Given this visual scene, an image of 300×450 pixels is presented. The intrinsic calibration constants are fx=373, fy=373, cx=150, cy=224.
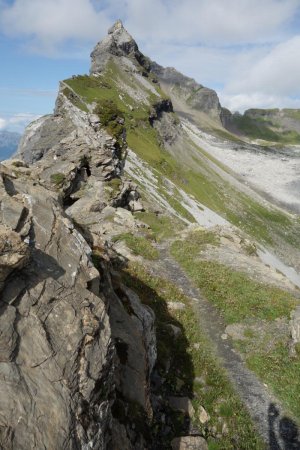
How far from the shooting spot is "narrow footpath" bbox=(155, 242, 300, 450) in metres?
15.7

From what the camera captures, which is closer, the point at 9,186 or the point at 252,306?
the point at 9,186

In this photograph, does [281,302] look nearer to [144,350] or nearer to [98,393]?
[144,350]

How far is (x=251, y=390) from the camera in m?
18.2

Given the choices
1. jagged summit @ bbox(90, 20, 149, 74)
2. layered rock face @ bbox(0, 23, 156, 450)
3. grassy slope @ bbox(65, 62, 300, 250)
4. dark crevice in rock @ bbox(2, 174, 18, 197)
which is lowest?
grassy slope @ bbox(65, 62, 300, 250)

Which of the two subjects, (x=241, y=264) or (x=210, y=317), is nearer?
(x=210, y=317)

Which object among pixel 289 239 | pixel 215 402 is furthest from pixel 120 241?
pixel 289 239

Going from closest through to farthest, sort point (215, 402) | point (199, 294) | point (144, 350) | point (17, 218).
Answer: point (17, 218)
point (144, 350)
point (215, 402)
point (199, 294)

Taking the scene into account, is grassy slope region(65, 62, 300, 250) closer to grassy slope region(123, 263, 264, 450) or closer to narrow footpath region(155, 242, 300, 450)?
narrow footpath region(155, 242, 300, 450)

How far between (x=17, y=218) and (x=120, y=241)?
23616 millimetres

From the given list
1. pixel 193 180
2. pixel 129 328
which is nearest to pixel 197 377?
pixel 129 328

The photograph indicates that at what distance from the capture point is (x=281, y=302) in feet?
81.6

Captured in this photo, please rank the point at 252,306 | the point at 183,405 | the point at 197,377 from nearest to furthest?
the point at 183,405, the point at 197,377, the point at 252,306

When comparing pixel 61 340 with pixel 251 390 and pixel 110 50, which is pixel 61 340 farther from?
pixel 110 50

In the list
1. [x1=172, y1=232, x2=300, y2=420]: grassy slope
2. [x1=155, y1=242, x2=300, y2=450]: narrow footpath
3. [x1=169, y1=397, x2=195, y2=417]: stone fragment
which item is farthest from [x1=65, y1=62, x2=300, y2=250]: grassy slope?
[x1=169, y1=397, x2=195, y2=417]: stone fragment
